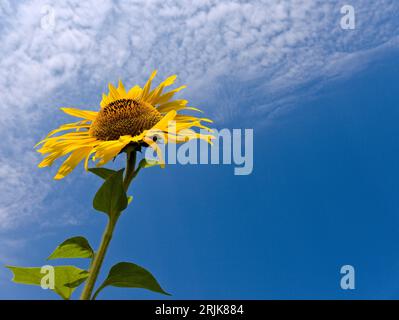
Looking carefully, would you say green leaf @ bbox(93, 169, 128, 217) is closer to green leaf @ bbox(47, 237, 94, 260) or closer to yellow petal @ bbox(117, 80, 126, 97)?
green leaf @ bbox(47, 237, 94, 260)

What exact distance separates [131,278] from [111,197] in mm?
461

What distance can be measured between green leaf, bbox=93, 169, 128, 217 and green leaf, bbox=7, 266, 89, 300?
0.36 metres

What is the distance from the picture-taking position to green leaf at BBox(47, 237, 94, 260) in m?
2.50

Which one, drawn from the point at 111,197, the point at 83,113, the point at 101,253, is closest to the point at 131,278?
the point at 101,253

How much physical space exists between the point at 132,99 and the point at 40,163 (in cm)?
83

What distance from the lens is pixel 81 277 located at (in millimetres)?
2434

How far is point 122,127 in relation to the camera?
122 inches

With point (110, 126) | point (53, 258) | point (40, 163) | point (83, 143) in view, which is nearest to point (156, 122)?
point (110, 126)

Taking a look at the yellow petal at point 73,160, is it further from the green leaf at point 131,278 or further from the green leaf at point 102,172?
the green leaf at point 131,278

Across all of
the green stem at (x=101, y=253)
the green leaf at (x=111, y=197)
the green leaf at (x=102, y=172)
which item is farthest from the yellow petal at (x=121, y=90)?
the green leaf at (x=111, y=197)

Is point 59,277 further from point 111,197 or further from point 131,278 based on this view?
point 111,197

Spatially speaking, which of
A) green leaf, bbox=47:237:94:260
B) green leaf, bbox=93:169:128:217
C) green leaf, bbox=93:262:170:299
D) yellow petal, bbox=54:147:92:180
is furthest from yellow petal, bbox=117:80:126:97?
green leaf, bbox=93:262:170:299

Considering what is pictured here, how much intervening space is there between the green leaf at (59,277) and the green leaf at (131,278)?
0.14 meters
